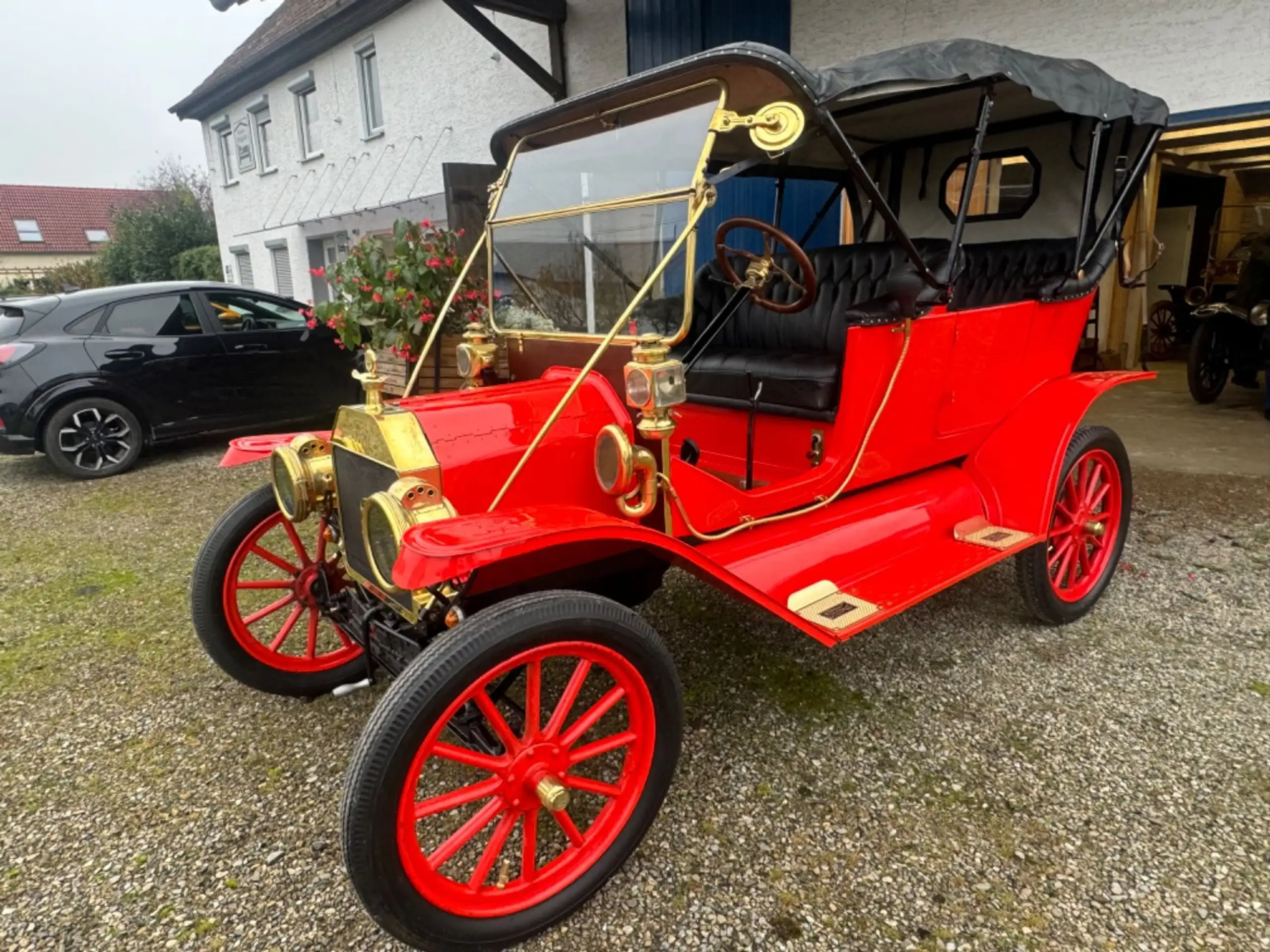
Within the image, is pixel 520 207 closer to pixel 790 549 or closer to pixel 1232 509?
pixel 790 549

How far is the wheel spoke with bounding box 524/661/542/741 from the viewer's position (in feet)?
5.70

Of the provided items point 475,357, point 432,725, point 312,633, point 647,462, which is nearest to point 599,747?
point 432,725

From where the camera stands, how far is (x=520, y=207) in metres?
2.67

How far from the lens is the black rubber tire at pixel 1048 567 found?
2.97 meters

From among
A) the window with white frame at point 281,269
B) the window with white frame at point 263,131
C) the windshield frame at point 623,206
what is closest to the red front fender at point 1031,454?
the windshield frame at point 623,206

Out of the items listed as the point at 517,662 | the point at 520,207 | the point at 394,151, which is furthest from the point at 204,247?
the point at 517,662

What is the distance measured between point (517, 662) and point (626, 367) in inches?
30.9

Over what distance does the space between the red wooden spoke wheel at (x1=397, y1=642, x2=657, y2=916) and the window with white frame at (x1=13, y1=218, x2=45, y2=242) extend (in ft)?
132

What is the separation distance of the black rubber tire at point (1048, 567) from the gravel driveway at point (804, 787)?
87mm

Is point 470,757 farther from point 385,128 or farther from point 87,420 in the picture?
point 385,128

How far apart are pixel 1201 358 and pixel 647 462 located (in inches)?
288

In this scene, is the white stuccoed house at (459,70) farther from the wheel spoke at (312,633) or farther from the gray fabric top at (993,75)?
the wheel spoke at (312,633)

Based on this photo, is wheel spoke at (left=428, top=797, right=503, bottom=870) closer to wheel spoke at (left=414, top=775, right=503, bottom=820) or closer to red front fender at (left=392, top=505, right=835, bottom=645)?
wheel spoke at (left=414, top=775, right=503, bottom=820)

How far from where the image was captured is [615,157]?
237 cm
